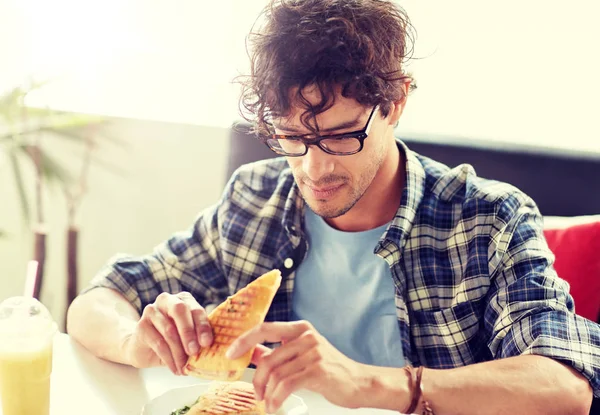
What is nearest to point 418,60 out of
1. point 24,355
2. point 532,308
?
point 532,308

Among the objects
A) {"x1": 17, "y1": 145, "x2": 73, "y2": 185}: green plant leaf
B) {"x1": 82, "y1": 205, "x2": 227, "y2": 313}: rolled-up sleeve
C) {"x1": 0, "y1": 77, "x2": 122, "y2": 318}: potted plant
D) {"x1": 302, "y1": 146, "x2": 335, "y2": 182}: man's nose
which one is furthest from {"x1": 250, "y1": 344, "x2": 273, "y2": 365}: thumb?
{"x1": 17, "y1": 145, "x2": 73, "y2": 185}: green plant leaf

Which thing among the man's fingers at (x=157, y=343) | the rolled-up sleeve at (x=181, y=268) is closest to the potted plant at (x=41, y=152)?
the rolled-up sleeve at (x=181, y=268)

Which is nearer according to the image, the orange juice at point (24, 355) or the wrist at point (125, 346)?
the orange juice at point (24, 355)

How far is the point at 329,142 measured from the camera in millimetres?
1312

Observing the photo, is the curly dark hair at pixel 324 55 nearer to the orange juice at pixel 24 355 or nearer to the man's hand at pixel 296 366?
the man's hand at pixel 296 366

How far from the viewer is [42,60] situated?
102 inches

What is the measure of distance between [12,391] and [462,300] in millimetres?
932

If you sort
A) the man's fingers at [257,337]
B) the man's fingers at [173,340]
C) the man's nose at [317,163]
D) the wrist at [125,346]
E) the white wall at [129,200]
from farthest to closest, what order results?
the white wall at [129,200] < the man's nose at [317,163] < the wrist at [125,346] < the man's fingers at [173,340] < the man's fingers at [257,337]

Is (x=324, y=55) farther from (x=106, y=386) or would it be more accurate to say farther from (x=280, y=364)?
(x=106, y=386)

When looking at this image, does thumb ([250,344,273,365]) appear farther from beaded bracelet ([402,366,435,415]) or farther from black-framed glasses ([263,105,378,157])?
black-framed glasses ([263,105,378,157])

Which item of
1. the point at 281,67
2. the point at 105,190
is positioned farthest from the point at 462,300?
the point at 105,190

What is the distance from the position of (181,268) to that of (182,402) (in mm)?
584

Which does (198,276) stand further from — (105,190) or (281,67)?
(105,190)

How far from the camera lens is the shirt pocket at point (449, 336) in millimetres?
1393
